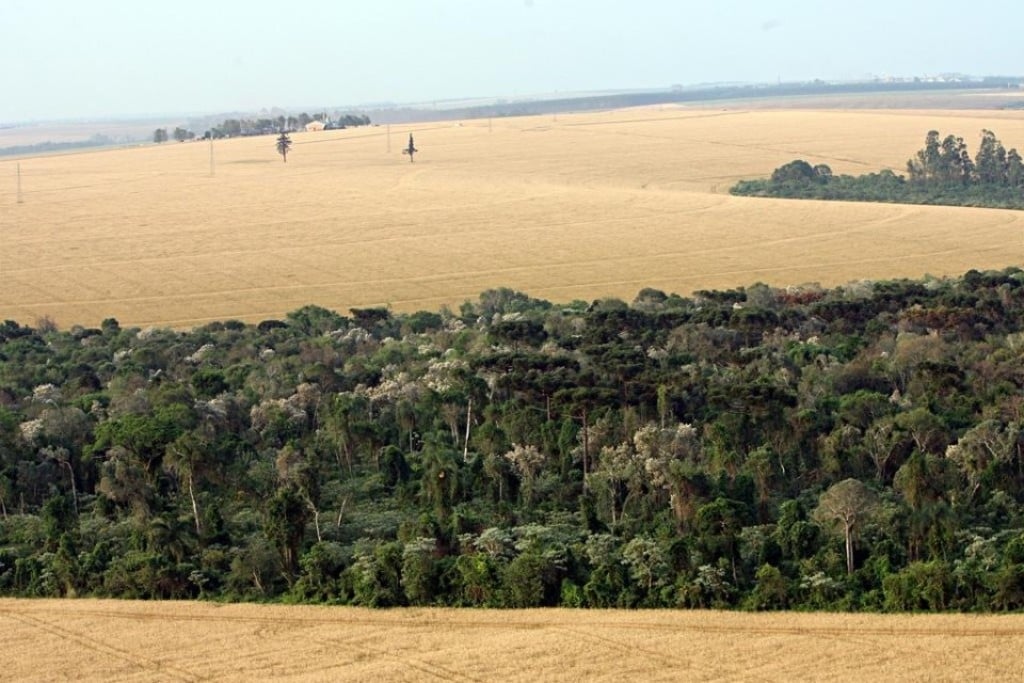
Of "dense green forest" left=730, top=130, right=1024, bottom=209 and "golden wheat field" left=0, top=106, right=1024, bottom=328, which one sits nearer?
"golden wheat field" left=0, top=106, right=1024, bottom=328

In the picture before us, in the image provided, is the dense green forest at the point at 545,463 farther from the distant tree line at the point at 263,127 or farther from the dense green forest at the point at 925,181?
the distant tree line at the point at 263,127

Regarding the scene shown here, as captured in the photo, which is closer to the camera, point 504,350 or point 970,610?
point 970,610

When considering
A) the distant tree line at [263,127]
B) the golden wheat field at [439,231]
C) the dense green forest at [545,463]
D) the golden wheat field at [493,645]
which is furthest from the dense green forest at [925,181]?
the distant tree line at [263,127]

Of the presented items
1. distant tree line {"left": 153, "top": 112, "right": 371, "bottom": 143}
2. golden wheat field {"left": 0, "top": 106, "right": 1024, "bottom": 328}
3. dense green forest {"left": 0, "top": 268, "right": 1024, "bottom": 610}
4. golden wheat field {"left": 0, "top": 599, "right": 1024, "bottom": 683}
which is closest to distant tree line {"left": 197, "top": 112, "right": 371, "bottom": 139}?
distant tree line {"left": 153, "top": 112, "right": 371, "bottom": 143}

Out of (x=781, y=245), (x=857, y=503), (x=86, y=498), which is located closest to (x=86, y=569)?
(x=86, y=498)

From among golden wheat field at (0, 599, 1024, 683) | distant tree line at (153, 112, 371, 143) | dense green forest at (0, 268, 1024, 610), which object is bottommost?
golden wheat field at (0, 599, 1024, 683)

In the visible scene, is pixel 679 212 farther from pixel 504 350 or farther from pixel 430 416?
pixel 430 416

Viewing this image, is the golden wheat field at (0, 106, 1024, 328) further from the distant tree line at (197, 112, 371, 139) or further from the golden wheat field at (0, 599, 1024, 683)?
the distant tree line at (197, 112, 371, 139)
